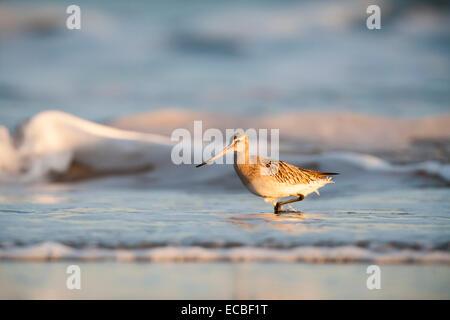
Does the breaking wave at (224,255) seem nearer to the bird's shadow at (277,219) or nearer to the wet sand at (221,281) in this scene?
the wet sand at (221,281)

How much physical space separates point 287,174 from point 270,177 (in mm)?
287

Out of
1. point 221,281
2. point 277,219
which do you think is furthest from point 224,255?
point 277,219

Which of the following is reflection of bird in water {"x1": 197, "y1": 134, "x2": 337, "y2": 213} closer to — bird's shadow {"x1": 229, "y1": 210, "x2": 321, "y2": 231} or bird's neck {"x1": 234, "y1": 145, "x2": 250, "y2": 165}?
bird's neck {"x1": 234, "y1": 145, "x2": 250, "y2": 165}

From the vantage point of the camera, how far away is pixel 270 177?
7570 millimetres

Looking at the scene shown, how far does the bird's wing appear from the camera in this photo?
767 cm

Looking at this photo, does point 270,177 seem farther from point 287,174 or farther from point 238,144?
point 238,144

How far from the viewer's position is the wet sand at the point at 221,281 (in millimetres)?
4211

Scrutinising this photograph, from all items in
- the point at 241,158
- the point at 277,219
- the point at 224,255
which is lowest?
the point at 224,255

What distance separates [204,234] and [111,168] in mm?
7468

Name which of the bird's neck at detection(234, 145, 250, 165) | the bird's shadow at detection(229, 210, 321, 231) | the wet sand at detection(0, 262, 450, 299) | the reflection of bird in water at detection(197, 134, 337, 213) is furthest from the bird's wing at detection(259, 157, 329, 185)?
the wet sand at detection(0, 262, 450, 299)

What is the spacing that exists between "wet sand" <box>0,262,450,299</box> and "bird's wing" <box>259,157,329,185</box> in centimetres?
275
